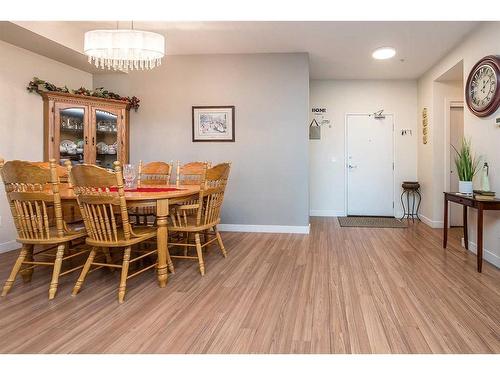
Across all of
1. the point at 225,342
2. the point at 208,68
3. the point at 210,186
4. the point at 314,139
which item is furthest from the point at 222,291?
the point at 314,139

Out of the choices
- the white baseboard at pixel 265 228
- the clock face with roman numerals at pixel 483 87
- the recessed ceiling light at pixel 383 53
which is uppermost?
the recessed ceiling light at pixel 383 53

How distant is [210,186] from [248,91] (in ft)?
7.15

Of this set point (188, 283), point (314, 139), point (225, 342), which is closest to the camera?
point (225, 342)

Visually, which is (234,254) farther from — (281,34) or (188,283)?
(281,34)

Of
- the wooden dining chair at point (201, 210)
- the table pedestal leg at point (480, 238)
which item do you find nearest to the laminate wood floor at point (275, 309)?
the table pedestal leg at point (480, 238)

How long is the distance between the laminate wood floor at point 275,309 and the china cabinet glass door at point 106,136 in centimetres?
177

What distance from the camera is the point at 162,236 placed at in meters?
2.56

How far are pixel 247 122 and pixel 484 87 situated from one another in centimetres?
278

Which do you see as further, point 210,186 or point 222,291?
point 210,186

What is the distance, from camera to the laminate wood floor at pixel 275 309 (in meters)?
1.72

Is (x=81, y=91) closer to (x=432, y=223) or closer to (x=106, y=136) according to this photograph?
(x=106, y=136)

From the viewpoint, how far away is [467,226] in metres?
3.73

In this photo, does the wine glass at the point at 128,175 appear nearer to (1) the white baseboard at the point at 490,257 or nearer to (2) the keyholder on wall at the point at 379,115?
(1) the white baseboard at the point at 490,257

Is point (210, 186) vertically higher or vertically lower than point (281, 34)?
lower
